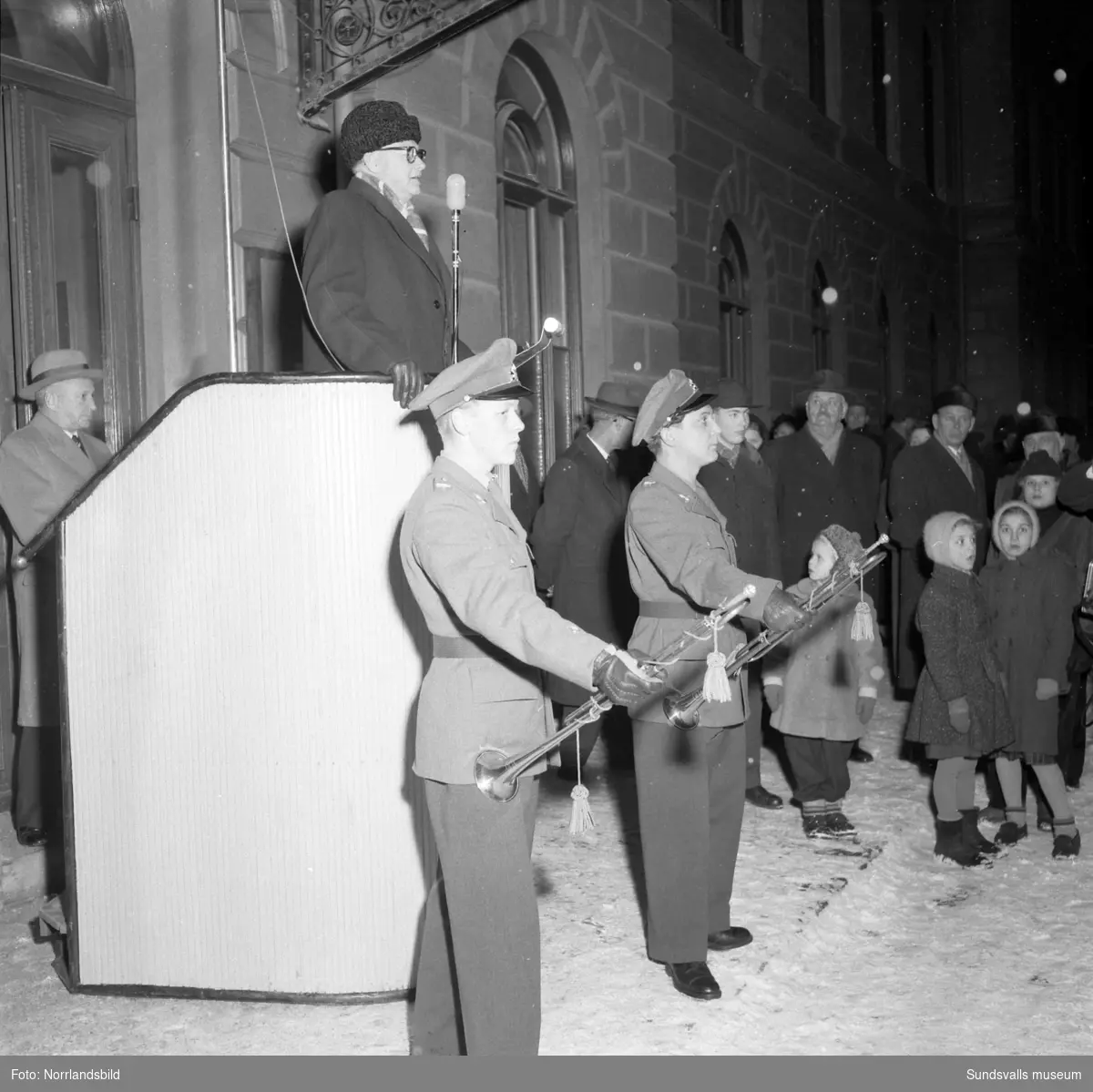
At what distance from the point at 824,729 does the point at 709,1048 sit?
7.48 feet

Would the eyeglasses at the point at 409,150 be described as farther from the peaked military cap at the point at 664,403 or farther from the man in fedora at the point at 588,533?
the man in fedora at the point at 588,533

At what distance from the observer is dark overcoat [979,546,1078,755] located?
562 cm

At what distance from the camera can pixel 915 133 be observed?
17.9 metres

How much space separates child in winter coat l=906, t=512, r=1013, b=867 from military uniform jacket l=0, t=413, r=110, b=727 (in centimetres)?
312

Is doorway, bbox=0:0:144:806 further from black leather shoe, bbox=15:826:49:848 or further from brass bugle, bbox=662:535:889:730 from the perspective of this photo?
brass bugle, bbox=662:535:889:730

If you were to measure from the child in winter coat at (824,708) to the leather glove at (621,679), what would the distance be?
10.4 feet

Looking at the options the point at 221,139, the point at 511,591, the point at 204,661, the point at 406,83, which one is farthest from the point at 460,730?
the point at 406,83

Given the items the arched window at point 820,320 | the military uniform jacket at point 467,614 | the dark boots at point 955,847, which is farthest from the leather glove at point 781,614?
the arched window at point 820,320

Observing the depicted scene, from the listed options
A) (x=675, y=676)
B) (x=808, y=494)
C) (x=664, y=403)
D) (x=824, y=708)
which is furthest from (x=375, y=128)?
(x=808, y=494)

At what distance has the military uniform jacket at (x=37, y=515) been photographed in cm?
504

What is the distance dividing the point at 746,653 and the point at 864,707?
7.54ft

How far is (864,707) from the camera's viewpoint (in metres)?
5.73

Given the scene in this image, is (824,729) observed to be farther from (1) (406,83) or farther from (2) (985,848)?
(1) (406,83)

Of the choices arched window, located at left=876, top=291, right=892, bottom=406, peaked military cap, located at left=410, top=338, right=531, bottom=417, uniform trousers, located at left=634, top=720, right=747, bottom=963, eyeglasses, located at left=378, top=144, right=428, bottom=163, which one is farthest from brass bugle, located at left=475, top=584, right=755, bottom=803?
arched window, located at left=876, top=291, right=892, bottom=406
